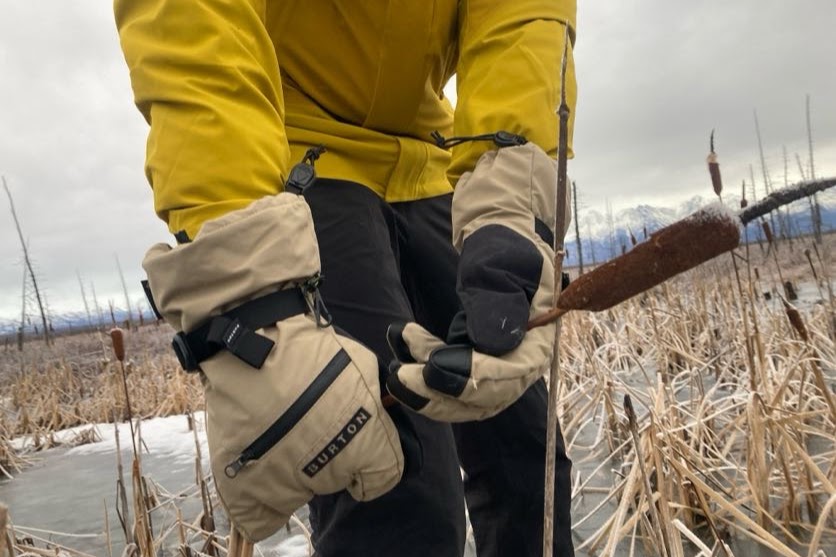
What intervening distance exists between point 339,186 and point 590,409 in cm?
237

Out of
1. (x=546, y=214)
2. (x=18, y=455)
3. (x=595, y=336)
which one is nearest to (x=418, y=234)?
(x=546, y=214)

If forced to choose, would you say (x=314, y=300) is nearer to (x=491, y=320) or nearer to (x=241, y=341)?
(x=241, y=341)

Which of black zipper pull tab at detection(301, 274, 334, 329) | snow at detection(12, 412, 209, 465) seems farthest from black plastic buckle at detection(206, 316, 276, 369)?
snow at detection(12, 412, 209, 465)

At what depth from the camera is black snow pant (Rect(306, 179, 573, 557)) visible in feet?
3.82

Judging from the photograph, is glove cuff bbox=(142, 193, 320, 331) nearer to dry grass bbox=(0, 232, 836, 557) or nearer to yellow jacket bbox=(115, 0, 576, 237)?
yellow jacket bbox=(115, 0, 576, 237)

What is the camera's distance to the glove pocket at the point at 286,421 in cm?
94

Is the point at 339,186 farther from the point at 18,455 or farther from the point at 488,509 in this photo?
the point at 18,455

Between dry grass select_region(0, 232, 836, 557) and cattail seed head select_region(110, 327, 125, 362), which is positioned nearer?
cattail seed head select_region(110, 327, 125, 362)

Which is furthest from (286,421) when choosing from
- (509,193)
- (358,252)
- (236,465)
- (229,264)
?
(509,193)

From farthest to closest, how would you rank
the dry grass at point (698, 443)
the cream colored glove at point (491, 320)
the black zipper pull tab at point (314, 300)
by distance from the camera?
the dry grass at point (698, 443), the black zipper pull tab at point (314, 300), the cream colored glove at point (491, 320)

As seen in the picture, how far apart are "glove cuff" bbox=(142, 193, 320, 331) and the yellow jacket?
6cm

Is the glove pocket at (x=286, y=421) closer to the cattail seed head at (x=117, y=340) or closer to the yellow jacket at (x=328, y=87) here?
the yellow jacket at (x=328, y=87)

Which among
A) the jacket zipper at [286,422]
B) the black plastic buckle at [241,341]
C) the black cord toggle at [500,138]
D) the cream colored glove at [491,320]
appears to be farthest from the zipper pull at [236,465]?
the black cord toggle at [500,138]

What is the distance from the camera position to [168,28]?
3.56ft
